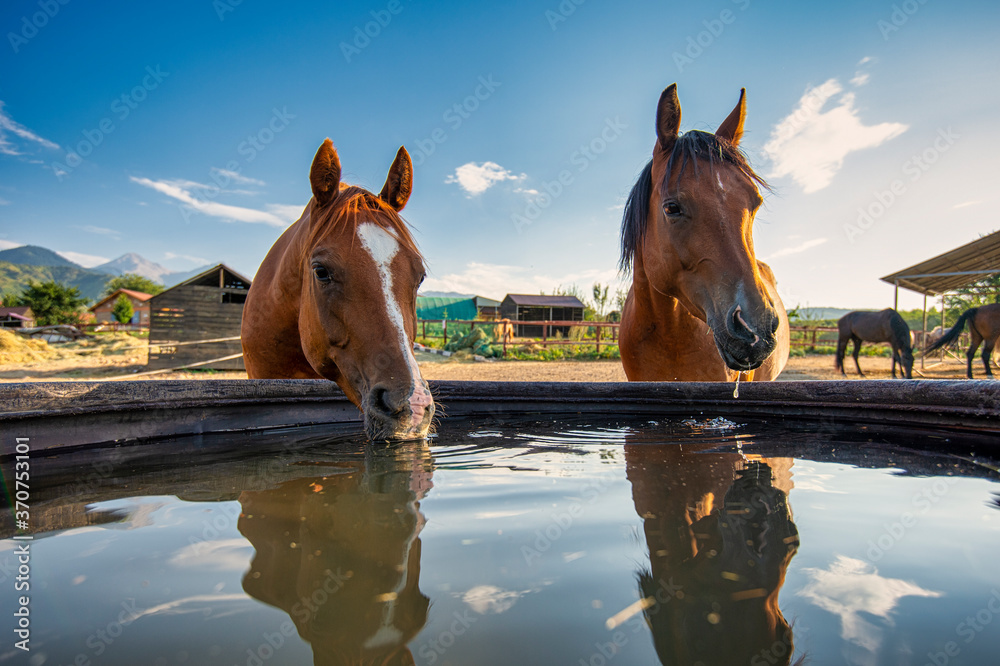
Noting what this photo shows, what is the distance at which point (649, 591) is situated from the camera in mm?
894

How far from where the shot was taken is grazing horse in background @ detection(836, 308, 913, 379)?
439 inches

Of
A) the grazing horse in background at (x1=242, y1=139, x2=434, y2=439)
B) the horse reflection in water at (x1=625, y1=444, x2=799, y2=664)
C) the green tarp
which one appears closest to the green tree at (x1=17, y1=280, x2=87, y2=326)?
the green tarp

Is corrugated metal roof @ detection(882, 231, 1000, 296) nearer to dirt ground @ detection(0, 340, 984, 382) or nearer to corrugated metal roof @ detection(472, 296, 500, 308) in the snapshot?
dirt ground @ detection(0, 340, 984, 382)

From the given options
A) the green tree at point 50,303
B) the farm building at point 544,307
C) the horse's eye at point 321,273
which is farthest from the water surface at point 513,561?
the green tree at point 50,303

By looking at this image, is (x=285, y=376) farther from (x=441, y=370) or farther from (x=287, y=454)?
(x=441, y=370)

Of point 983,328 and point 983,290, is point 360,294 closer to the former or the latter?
point 983,328

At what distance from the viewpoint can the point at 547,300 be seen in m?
33.8

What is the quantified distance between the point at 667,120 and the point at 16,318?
57.9 metres

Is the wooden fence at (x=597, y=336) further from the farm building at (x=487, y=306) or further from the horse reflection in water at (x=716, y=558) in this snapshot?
the horse reflection in water at (x=716, y=558)

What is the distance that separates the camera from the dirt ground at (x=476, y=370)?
11.9 metres

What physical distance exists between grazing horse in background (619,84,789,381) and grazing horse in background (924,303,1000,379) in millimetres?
11351

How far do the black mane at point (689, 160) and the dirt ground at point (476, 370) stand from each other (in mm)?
8162

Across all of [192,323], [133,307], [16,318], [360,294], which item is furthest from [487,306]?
[133,307]

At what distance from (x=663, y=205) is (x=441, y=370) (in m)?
11.8
